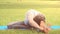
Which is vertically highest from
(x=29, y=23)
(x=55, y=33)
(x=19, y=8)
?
(x=19, y=8)

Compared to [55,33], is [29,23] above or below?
above

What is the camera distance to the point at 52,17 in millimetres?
1278

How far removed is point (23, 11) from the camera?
50.0 inches

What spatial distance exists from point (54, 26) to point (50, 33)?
80 mm

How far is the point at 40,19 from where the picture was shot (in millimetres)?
1266

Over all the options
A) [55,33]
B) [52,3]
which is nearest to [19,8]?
[52,3]

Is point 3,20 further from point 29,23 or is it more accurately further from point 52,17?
point 52,17

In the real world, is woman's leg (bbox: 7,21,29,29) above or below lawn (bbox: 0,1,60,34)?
below

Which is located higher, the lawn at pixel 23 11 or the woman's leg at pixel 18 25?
the lawn at pixel 23 11

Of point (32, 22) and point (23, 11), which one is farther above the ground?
point (23, 11)

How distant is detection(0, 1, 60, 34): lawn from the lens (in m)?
1.27

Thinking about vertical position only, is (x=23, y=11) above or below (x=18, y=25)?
above

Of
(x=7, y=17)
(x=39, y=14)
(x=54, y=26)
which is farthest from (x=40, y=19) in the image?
(x=7, y=17)

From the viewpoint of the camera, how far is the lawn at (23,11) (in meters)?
1.27
